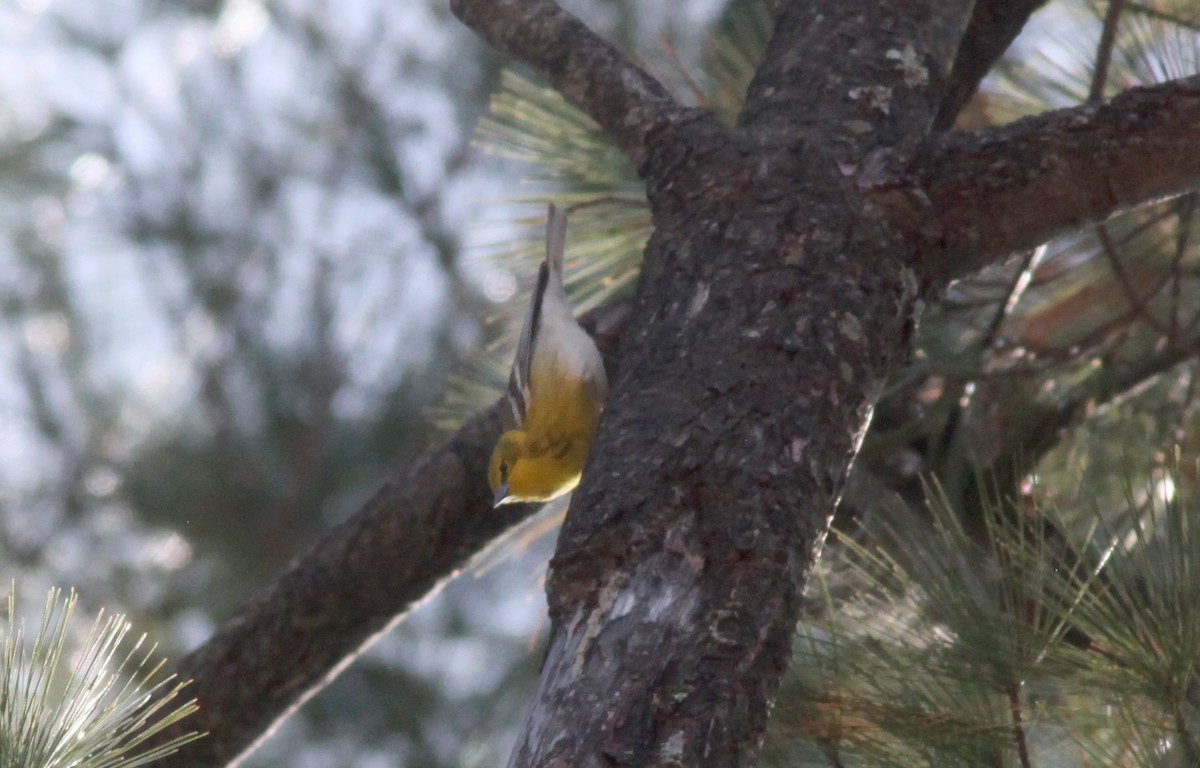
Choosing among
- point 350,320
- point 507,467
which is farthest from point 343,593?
point 350,320

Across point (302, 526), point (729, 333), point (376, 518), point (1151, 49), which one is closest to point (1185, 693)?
point (729, 333)

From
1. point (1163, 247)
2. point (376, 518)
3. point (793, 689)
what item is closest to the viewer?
point (793, 689)

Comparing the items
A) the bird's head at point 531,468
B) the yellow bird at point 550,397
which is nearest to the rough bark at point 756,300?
the yellow bird at point 550,397

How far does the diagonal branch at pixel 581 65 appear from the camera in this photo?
1582mm

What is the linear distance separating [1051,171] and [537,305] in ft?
3.45

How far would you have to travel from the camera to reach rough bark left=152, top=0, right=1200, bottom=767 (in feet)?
3.40

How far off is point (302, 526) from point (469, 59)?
2487mm

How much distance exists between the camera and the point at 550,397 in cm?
248

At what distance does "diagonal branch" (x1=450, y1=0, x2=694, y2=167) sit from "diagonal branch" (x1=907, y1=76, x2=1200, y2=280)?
354 mm

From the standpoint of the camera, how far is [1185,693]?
45.6 inches

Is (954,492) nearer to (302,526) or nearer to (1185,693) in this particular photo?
(1185,693)

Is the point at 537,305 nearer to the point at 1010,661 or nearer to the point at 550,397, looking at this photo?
the point at 550,397

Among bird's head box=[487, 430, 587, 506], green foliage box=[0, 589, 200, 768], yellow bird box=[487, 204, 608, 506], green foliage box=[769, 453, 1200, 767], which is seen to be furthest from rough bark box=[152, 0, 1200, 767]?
bird's head box=[487, 430, 587, 506]

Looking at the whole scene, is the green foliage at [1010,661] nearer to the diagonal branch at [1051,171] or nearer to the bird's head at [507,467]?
the diagonal branch at [1051,171]
